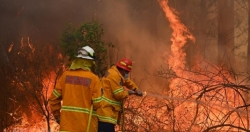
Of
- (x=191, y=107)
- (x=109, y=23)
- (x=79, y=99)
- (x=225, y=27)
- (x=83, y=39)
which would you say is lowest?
(x=79, y=99)

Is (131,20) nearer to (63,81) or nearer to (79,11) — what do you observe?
(79,11)

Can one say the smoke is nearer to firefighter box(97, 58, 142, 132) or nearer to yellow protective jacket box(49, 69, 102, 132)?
firefighter box(97, 58, 142, 132)

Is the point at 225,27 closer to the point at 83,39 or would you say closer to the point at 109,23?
the point at 109,23

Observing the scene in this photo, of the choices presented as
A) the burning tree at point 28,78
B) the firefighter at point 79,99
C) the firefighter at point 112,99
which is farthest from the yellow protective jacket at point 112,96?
the burning tree at point 28,78

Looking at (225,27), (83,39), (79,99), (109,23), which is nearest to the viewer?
(79,99)

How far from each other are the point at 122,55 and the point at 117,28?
143 centimetres

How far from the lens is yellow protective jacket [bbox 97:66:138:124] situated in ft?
19.4

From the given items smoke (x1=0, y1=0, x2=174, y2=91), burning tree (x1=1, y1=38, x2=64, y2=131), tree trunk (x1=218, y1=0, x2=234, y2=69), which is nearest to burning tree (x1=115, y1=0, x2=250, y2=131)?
burning tree (x1=1, y1=38, x2=64, y2=131)

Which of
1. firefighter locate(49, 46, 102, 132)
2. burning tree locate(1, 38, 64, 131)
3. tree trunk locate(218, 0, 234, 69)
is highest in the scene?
tree trunk locate(218, 0, 234, 69)

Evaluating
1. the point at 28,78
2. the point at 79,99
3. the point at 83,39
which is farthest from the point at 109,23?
the point at 79,99

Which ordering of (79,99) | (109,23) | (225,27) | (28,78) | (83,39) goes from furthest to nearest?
(109,23) < (225,27) < (28,78) < (83,39) < (79,99)

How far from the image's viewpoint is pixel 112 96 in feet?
19.9

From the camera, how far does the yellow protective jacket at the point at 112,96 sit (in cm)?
592

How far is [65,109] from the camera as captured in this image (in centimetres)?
516
